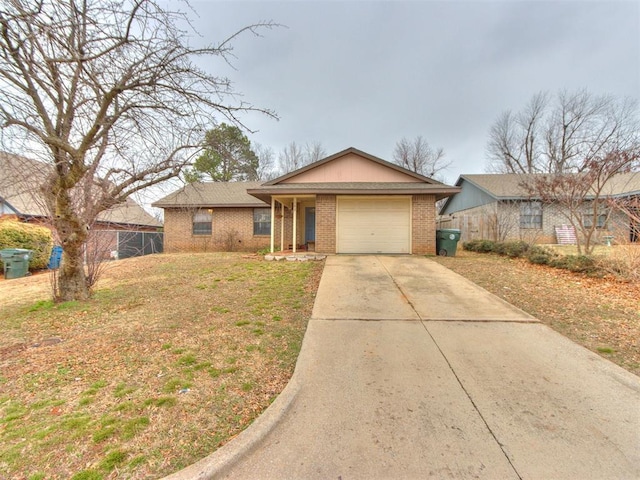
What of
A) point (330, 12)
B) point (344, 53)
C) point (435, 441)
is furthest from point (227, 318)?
point (344, 53)

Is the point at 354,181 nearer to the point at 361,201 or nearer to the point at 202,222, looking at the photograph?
the point at 361,201

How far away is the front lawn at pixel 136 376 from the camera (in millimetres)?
1846

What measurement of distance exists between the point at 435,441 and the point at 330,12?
318 inches

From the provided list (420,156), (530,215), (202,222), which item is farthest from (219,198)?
(420,156)

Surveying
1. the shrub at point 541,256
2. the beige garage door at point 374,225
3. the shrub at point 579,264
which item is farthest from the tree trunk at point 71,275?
the shrub at point 541,256

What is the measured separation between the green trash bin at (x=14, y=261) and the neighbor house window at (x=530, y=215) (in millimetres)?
24104

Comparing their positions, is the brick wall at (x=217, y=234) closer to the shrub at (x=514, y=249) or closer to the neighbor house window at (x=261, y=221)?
the neighbor house window at (x=261, y=221)

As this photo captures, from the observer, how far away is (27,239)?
1102cm

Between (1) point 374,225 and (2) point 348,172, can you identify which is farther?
(2) point 348,172

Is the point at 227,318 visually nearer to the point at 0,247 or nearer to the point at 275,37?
the point at 275,37

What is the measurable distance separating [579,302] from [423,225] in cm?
602

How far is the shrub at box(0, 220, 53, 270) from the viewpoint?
34.2ft

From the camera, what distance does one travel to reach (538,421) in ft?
7.13

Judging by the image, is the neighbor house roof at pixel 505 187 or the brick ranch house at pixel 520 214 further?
the neighbor house roof at pixel 505 187
